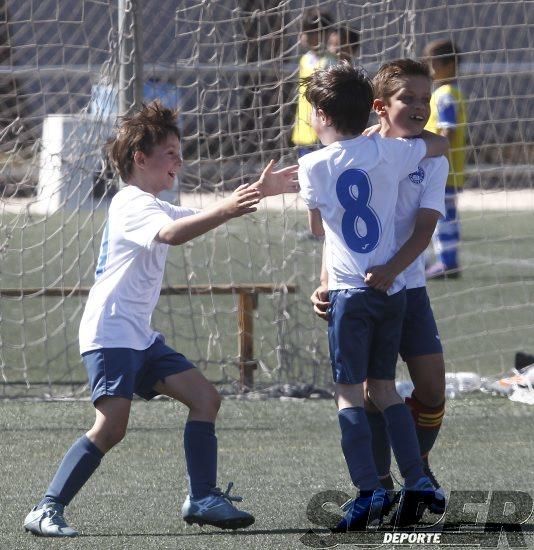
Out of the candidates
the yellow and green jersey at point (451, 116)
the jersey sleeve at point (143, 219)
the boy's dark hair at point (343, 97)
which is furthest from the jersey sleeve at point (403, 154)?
the yellow and green jersey at point (451, 116)

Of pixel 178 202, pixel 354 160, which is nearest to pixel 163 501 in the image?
pixel 354 160

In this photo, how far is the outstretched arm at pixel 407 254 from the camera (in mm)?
4145

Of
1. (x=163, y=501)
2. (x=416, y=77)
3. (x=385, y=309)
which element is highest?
(x=416, y=77)

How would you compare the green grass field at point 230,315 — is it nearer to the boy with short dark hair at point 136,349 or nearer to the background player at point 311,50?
the background player at point 311,50

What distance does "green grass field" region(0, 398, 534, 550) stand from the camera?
4188 millimetres

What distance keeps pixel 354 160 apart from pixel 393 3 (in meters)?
4.22

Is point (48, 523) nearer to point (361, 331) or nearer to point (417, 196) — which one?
point (361, 331)

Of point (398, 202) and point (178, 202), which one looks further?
point (178, 202)

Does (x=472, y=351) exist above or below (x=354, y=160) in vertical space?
below

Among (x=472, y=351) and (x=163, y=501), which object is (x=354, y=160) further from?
(x=472, y=351)

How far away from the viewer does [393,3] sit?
815 centimetres

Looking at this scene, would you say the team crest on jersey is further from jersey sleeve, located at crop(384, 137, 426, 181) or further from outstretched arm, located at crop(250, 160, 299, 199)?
outstretched arm, located at crop(250, 160, 299, 199)

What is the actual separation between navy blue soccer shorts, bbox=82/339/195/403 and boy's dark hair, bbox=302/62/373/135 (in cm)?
93

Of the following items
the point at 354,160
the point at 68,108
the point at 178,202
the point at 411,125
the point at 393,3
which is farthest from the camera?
the point at 68,108
